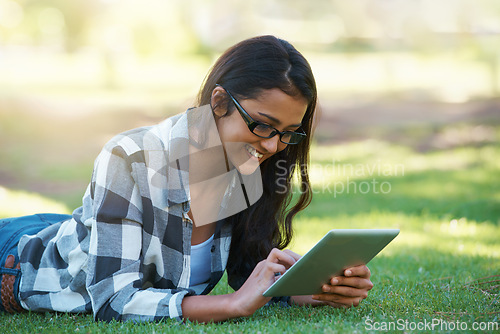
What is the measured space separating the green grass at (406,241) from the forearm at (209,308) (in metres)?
0.05

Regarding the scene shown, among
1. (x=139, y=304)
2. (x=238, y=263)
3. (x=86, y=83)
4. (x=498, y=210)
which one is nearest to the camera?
(x=139, y=304)

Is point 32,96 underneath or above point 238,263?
underneath

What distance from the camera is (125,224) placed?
7.76 ft

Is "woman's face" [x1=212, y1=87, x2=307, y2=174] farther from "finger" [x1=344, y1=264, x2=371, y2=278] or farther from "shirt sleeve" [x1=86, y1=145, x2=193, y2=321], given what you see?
"finger" [x1=344, y1=264, x2=371, y2=278]

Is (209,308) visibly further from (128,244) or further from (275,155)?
(275,155)

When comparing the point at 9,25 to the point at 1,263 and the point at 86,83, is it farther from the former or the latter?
the point at 1,263

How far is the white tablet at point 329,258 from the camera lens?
2.13m

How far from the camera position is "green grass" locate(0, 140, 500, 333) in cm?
240

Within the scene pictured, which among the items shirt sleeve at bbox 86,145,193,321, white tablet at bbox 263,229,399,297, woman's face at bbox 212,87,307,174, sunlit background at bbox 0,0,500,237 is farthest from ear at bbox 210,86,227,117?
sunlit background at bbox 0,0,500,237

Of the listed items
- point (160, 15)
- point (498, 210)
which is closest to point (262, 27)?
point (160, 15)

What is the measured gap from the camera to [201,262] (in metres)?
2.75

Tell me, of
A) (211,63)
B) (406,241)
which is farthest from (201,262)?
(211,63)

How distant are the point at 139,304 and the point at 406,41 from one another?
1537cm

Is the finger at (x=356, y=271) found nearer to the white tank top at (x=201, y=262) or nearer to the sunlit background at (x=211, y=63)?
the white tank top at (x=201, y=262)
